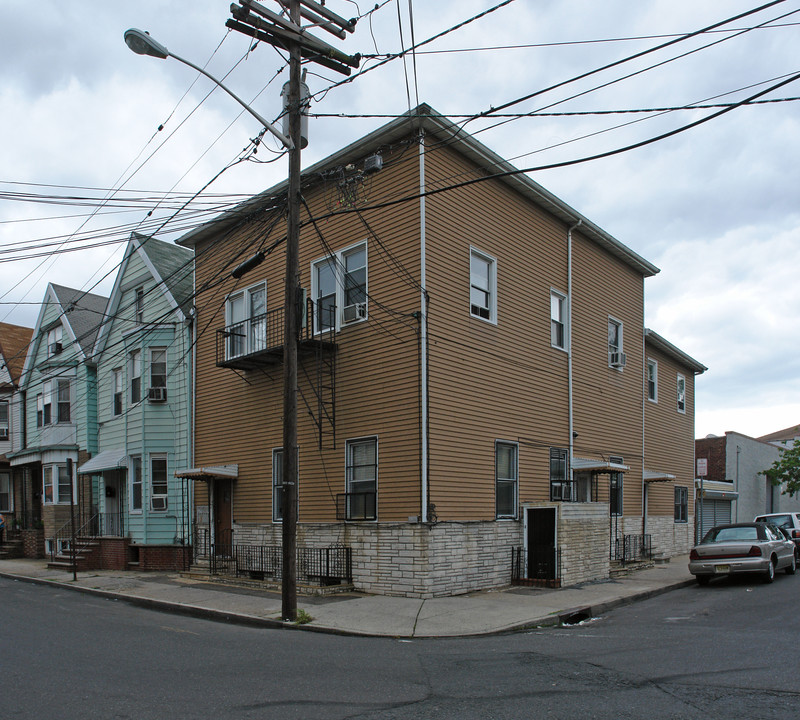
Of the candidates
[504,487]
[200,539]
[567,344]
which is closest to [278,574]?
[200,539]

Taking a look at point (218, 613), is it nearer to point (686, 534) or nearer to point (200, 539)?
point (200, 539)

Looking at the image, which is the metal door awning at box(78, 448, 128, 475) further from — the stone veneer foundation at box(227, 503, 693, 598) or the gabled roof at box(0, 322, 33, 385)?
the gabled roof at box(0, 322, 33, 385)

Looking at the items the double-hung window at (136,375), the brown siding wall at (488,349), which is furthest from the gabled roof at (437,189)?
the double-hung window at (136,375)

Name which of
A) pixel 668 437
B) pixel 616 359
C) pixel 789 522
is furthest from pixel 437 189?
pixel 789 522

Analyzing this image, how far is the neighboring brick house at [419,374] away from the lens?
15102 mm

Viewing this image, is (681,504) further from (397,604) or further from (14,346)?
(14,346)

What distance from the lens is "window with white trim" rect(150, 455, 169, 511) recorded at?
70.8 feet

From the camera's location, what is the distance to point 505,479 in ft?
55.7

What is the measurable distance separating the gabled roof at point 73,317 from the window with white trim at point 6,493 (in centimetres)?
536

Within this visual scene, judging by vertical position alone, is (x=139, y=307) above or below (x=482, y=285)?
above

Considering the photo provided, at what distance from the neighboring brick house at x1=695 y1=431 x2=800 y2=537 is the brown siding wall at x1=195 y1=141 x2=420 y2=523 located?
66.3ft

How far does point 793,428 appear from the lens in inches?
2734

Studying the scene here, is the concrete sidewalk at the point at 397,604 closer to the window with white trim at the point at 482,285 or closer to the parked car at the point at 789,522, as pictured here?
the parked car at the point at 789,522

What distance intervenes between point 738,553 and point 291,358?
11323 millimetres
